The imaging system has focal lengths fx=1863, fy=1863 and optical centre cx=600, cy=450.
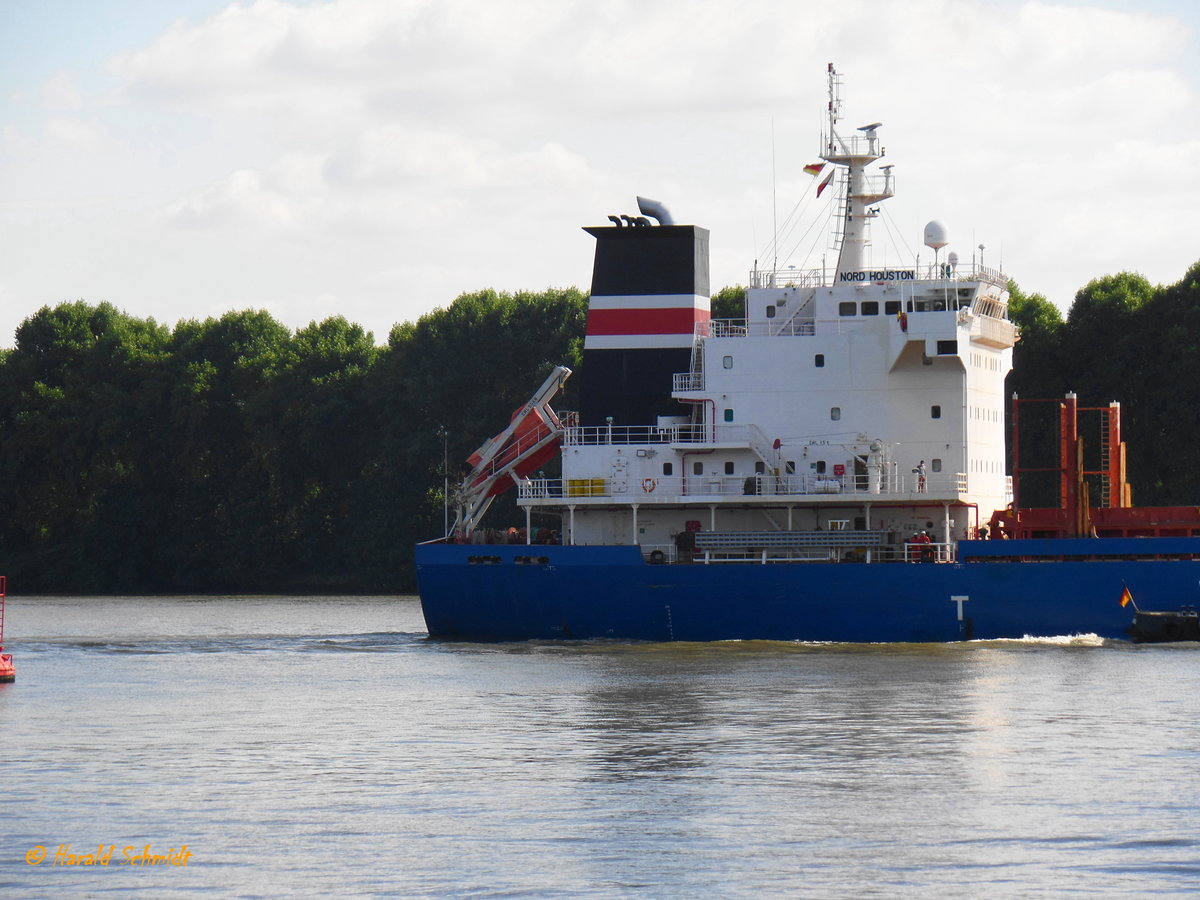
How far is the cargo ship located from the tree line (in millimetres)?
29061

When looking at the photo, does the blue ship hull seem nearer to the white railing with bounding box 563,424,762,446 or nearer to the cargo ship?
the cargo ship

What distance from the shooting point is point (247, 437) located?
8044 centimetres

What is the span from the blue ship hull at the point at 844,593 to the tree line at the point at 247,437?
31.2m

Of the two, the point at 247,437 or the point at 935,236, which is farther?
the point at 247,437

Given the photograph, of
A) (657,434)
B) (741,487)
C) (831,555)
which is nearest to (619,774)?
(831,555)

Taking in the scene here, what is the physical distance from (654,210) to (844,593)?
10054 mm

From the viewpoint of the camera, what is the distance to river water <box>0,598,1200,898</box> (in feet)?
54.5

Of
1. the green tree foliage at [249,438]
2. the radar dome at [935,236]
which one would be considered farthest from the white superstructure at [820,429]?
the green tree foliage at [249,438]

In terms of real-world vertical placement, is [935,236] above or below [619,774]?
above

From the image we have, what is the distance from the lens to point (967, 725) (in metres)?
25.2

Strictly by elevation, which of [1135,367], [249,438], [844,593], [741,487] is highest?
[1135,367]

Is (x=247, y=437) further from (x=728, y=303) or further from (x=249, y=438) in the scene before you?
(x=728, y=303)

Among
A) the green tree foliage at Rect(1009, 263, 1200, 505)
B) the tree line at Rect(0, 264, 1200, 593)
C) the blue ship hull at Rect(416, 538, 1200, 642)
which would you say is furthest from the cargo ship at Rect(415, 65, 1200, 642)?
the tree line at Rect(0, 264, 1200, 593)

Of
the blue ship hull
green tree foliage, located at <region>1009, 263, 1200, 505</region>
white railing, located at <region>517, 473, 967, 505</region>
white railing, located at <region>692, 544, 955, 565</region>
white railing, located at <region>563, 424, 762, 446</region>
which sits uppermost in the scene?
green tree foliage, located at <region>1009, 263, 1200, 505</region>
